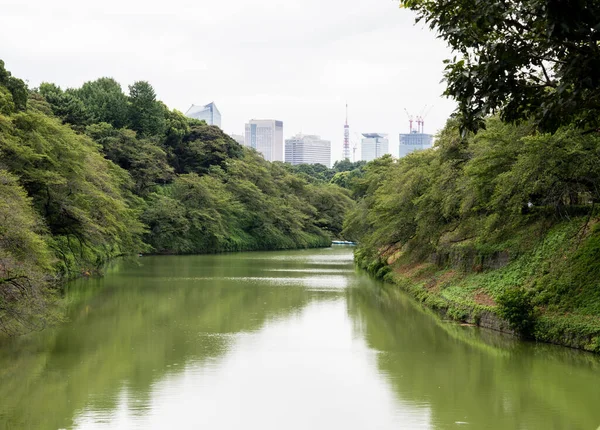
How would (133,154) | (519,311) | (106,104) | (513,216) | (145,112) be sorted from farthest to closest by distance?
(145,112) < (106,104) < (133,154) < (513,216) < (519,311)

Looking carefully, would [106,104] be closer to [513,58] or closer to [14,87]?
[14,87]

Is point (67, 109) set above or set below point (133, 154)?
above

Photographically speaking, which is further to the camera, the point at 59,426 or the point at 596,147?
the point at 596,147

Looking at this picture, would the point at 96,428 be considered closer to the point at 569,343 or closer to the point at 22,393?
the point at 22,393

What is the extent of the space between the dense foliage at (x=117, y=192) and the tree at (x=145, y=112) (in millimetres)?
103

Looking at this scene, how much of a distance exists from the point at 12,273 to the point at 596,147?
13.3 meters

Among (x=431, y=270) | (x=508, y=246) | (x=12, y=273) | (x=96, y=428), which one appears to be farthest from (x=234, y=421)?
(x=431, y=270)

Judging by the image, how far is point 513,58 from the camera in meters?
8.55

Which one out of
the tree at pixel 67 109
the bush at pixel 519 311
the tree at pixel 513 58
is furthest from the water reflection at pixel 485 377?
the tree at pixel 67 109

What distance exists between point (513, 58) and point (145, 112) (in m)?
57.5

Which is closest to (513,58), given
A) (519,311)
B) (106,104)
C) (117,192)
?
(519,311)

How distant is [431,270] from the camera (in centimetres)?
2806

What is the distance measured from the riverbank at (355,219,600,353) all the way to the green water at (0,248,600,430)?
444 mm

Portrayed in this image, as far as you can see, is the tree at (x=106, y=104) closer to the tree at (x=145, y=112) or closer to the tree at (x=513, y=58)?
the tree at (x=145, y=112)
